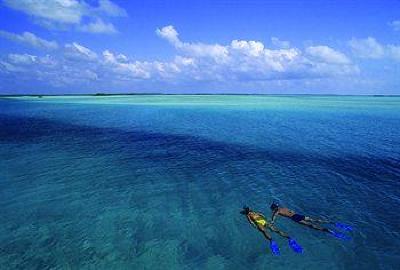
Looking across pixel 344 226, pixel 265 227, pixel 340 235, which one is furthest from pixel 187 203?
pixel 344 226

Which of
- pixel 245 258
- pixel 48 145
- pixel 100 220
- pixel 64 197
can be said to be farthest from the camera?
pixel 48 145

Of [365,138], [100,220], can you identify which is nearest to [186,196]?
[100,220]

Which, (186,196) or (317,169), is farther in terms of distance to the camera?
(317,169)

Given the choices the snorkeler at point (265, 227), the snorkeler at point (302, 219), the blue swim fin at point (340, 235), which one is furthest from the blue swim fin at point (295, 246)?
the blue swim fin at point (340, 235)

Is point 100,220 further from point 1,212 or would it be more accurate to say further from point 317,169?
point 317,169

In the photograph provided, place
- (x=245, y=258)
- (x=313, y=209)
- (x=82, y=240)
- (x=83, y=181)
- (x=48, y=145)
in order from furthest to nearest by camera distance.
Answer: (x=48, y=145)
(x=83, y=181)
(x=313, y=209)
(x=82, y=240)
(x=245, y=258)

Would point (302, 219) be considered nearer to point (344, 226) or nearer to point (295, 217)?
point (295, 217)

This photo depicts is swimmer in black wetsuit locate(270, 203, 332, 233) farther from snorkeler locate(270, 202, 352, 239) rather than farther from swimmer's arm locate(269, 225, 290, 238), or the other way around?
swimmer's arm locate(269, 225, 290, 238)

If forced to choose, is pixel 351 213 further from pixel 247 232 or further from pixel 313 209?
pixel 247 232
